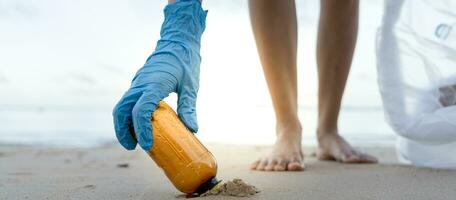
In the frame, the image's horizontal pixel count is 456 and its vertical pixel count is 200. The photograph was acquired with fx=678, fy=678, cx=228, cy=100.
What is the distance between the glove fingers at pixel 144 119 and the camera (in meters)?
1.40

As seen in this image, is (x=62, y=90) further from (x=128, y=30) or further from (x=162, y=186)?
(x=162, y=186)

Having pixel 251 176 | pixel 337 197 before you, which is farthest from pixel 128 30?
pixel 337 197

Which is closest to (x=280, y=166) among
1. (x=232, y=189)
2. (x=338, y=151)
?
(x=338, y=151)

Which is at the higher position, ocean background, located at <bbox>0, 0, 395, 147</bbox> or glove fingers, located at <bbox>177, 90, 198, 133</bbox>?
glove fingers, located at <bbox>177, 90, 198, 133</bbox>

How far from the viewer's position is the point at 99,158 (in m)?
2.94

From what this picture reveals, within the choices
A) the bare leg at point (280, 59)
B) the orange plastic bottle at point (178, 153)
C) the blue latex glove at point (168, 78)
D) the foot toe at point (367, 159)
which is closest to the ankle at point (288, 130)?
the bare leg at point (280, 59)

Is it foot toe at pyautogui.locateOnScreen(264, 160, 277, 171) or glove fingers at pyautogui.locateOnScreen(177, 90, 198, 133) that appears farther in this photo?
foot toe at pyautogui.locateOnScreen(264, 160, 277, 171)

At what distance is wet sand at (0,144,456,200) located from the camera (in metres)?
1.63

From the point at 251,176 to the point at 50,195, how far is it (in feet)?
2.12

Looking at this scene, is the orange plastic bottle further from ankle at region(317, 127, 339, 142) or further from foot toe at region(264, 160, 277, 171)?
ankle at region(317, 127, 339, 142)

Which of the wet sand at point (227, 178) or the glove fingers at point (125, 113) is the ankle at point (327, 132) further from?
the glove fingers at point (125, 113)

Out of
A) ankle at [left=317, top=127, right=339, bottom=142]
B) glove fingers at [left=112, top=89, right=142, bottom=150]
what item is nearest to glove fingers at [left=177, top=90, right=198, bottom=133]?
glove fingers at [left=112, top=89, right=142, bottom=150]

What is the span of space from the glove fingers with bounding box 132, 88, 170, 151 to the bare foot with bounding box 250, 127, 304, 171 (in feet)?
2.88

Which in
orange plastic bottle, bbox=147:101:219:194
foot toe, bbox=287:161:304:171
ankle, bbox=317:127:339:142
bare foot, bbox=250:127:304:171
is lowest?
ankle, bbox=317:127:339:142
